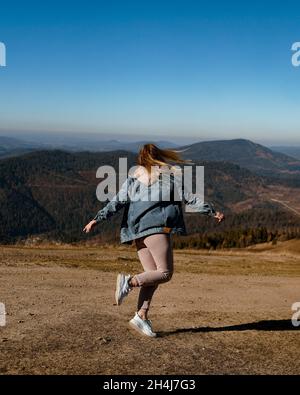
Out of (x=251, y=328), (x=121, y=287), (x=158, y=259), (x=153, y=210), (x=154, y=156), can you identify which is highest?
(x=154, y=156)

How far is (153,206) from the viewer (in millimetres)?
6840

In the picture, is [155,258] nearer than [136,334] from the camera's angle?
Yes

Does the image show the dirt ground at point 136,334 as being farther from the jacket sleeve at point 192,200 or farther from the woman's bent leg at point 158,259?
the jacket sleeve at point 192,200

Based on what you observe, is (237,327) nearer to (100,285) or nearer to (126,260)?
(100,285)

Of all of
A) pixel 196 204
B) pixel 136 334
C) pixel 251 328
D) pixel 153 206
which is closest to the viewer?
pixel 153 206

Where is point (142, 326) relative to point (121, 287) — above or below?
below

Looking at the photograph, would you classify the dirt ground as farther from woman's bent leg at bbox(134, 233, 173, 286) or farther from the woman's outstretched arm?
the woman's outstretched arm

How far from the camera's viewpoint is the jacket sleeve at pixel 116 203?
273 inches

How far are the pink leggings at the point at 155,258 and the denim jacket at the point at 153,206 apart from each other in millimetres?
106

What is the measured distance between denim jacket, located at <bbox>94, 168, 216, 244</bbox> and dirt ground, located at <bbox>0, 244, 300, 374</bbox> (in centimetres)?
140

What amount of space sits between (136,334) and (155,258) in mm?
1109

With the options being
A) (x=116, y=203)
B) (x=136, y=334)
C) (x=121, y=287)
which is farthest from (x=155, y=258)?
(x=136, y=334)

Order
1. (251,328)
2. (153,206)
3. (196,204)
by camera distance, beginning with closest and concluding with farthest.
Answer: (153,206) < (196,204) < (251,328)

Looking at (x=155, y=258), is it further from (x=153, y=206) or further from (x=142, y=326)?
(x=142, y=326)
